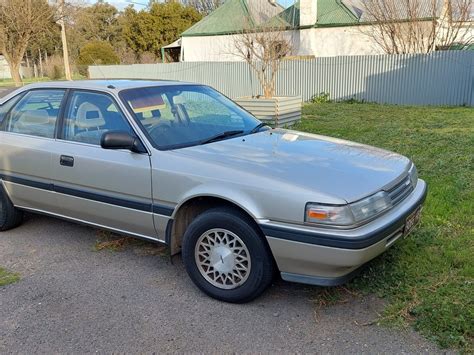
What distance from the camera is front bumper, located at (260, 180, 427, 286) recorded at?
282 cm

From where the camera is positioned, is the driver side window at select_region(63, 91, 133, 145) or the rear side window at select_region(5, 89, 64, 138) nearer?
the driver side window at select_region(63, 91, 133, 145)

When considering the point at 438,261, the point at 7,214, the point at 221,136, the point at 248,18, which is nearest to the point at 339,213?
the point at 438,261

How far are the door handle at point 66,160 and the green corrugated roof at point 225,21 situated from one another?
24.2 meters

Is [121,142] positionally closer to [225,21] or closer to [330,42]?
[330,42]

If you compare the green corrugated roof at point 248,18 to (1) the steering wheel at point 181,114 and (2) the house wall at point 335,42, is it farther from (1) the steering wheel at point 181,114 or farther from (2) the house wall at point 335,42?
(1) the steering wheel at point 181,114

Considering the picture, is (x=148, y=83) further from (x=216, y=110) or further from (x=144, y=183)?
(x=144, y=183)

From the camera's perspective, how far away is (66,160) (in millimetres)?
3982

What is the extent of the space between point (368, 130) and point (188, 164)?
7.41 metres

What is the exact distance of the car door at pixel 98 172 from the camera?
11.8ft

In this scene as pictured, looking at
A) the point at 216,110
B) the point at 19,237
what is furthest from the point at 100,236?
the point at 216,110

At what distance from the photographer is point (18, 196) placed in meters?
4.53

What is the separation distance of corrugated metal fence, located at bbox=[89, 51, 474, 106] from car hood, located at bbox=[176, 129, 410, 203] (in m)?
13.4

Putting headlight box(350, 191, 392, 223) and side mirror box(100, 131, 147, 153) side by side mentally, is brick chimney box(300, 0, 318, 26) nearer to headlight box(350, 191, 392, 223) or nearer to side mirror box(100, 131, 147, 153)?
side mirror box(100, 131, 147, 153)

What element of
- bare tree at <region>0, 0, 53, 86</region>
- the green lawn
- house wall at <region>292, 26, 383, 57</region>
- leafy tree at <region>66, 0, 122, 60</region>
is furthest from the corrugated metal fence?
leafy tree at <region>66, 0, 122, 60</region>
